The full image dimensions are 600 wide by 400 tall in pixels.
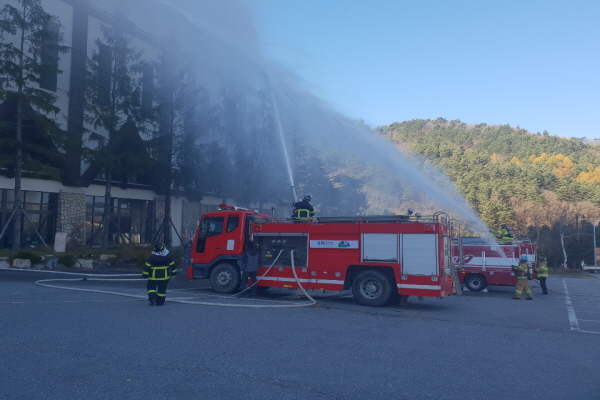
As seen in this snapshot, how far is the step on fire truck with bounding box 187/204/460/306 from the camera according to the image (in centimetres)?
1257

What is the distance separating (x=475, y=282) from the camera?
1967cm

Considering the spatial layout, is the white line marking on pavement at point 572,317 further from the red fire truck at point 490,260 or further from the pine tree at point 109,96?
the pine tree at point 109,96

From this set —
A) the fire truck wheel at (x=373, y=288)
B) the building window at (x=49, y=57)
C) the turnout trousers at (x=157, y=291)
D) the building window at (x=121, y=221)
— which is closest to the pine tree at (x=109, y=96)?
A: the building window at (x=49, y=57)

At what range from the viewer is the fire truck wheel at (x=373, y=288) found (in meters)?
12.8

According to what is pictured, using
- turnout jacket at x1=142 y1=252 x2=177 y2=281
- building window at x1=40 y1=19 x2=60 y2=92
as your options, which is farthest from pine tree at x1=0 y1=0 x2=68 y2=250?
turnout jacket at x1=142 y1=252 x2=177 y2=281

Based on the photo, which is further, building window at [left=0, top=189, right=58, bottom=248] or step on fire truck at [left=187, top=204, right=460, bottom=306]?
building window at [left=0, top=189, right=58, bottom=248]

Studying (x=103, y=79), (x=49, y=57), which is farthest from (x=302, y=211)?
(x=103, y=79)

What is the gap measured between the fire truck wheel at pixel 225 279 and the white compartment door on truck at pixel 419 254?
490cm

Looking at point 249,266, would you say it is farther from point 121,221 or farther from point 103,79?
point 121,221

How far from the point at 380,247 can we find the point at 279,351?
6.24 meters

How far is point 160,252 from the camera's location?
11.8 metres

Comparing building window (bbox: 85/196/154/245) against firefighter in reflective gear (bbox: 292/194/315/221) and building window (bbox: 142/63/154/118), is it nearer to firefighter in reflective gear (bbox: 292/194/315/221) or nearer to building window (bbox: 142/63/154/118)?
building window (bbox: 142/63/154/118)

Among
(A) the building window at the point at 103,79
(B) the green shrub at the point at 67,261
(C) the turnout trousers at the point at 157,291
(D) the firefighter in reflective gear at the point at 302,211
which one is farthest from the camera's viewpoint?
(A) the building window at the point at 103,79

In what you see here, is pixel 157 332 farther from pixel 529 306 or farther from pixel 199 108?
pixel 199 108
